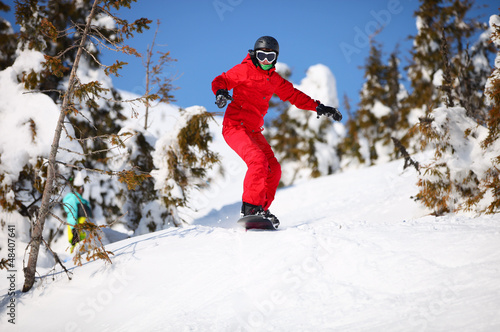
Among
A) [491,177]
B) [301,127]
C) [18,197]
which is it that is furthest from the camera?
[301,127]

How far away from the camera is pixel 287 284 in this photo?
2775mm

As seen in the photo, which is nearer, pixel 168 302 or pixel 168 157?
pixel 168 302

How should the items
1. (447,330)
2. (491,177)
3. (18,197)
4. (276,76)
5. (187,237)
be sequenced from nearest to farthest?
(447,330)
(187,237)
(276,76)
(491,177)
(18,197)

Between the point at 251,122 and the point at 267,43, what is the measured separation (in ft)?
3.51

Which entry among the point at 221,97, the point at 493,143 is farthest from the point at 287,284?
the point at 493,143

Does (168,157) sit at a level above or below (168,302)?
above

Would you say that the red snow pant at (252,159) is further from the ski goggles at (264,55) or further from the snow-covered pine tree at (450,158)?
the snow-covered pine tree at (450,158)

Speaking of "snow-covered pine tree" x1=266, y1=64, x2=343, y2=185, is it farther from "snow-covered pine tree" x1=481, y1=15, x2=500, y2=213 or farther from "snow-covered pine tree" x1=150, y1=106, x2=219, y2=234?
"snow-covered pine tree" x1=481, y1=15, x2=500, y2=213

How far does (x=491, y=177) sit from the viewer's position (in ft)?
17.3

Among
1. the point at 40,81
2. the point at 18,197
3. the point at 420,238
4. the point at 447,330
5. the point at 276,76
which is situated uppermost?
the point at 40,81

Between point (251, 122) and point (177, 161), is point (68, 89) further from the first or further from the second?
point (177, 161)

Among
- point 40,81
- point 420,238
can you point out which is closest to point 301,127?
point 40,81

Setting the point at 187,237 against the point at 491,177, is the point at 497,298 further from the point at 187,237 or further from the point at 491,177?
the point at 491,177

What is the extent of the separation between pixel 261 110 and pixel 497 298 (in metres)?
3.54
